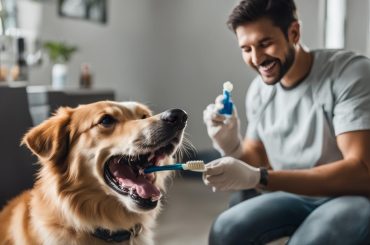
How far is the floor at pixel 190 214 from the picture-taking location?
2.15 metres

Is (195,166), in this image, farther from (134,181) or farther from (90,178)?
(90,178)

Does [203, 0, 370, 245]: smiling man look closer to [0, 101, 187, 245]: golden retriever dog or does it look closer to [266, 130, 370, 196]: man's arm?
[266, 130, 370, 196]: man's arm

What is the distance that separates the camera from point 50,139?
3.58 feet

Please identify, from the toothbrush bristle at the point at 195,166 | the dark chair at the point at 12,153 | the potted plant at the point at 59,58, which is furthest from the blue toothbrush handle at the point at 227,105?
the potted plant at the point at 59,58

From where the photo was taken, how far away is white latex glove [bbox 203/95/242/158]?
133cm

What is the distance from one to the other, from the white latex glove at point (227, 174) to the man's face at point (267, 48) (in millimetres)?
291

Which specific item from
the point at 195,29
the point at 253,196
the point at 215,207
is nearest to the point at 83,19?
the point at 195,29

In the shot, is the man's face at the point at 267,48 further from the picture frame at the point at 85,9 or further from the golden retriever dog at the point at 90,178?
the picture frame at the point at 85,9

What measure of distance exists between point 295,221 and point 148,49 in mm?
2074

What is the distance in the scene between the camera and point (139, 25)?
3.07 metres

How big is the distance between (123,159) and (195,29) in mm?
1955

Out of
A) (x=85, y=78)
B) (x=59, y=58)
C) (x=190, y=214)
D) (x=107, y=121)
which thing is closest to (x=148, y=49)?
(x=85, y=78)

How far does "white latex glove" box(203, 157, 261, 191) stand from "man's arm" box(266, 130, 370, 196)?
0.30 ft

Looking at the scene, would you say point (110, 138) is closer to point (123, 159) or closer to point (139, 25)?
point (123, 159)
